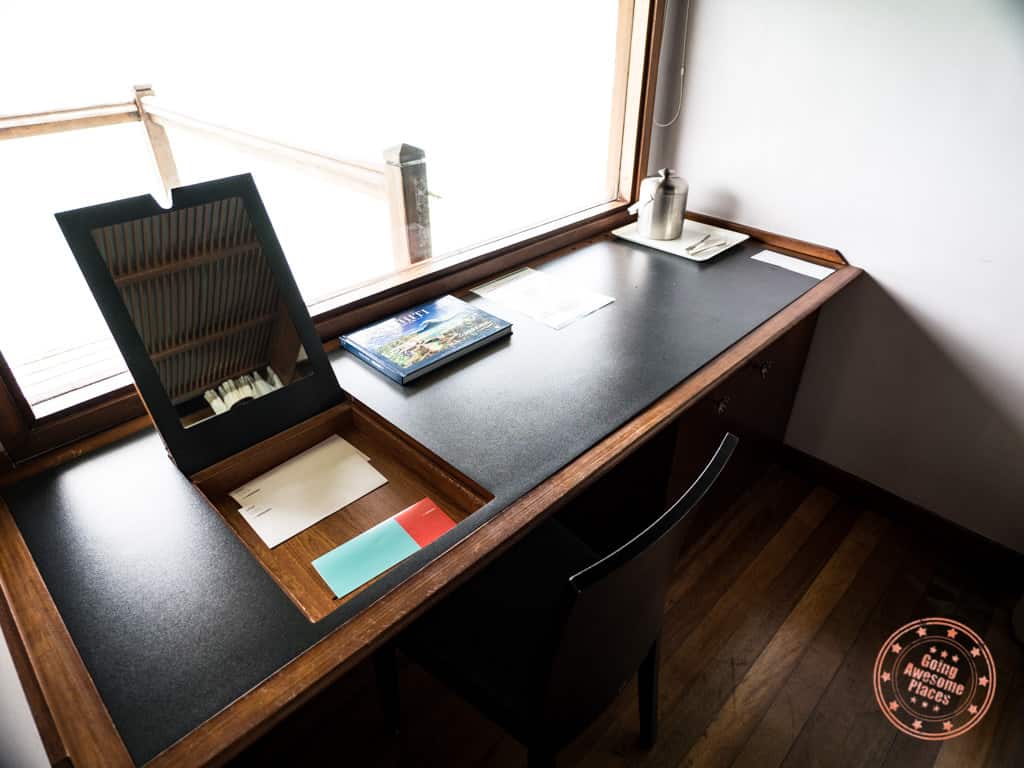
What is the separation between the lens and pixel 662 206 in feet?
5.41

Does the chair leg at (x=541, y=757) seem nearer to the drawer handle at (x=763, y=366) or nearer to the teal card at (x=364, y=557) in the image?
the teal card at (x=364, y=557)

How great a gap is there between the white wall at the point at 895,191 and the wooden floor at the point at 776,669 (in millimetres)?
172

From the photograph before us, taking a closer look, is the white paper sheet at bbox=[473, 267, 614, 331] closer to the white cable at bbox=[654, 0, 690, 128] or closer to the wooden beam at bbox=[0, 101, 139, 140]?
the white cable at bbox=[654, 0, 690, 128]

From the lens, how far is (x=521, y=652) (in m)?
0.98

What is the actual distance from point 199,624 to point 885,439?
1.70m

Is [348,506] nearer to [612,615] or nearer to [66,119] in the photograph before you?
[612,615]

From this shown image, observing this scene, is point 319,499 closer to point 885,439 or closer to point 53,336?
point 885,439

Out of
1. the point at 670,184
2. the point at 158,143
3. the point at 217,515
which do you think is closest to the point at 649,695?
the point at 217,515

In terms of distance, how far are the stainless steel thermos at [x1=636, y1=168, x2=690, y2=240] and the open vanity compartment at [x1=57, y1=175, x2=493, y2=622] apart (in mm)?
1016

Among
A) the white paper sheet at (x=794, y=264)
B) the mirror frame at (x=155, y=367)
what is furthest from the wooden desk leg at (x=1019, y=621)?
the mirror frame at (x=155, y=367)

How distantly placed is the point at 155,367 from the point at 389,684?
760mm

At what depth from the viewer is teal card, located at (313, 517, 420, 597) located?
0.80 meters

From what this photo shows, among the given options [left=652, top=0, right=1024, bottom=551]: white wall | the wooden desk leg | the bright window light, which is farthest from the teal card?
the wooden desk leg

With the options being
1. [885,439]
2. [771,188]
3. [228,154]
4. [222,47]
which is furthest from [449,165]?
[885,439]
